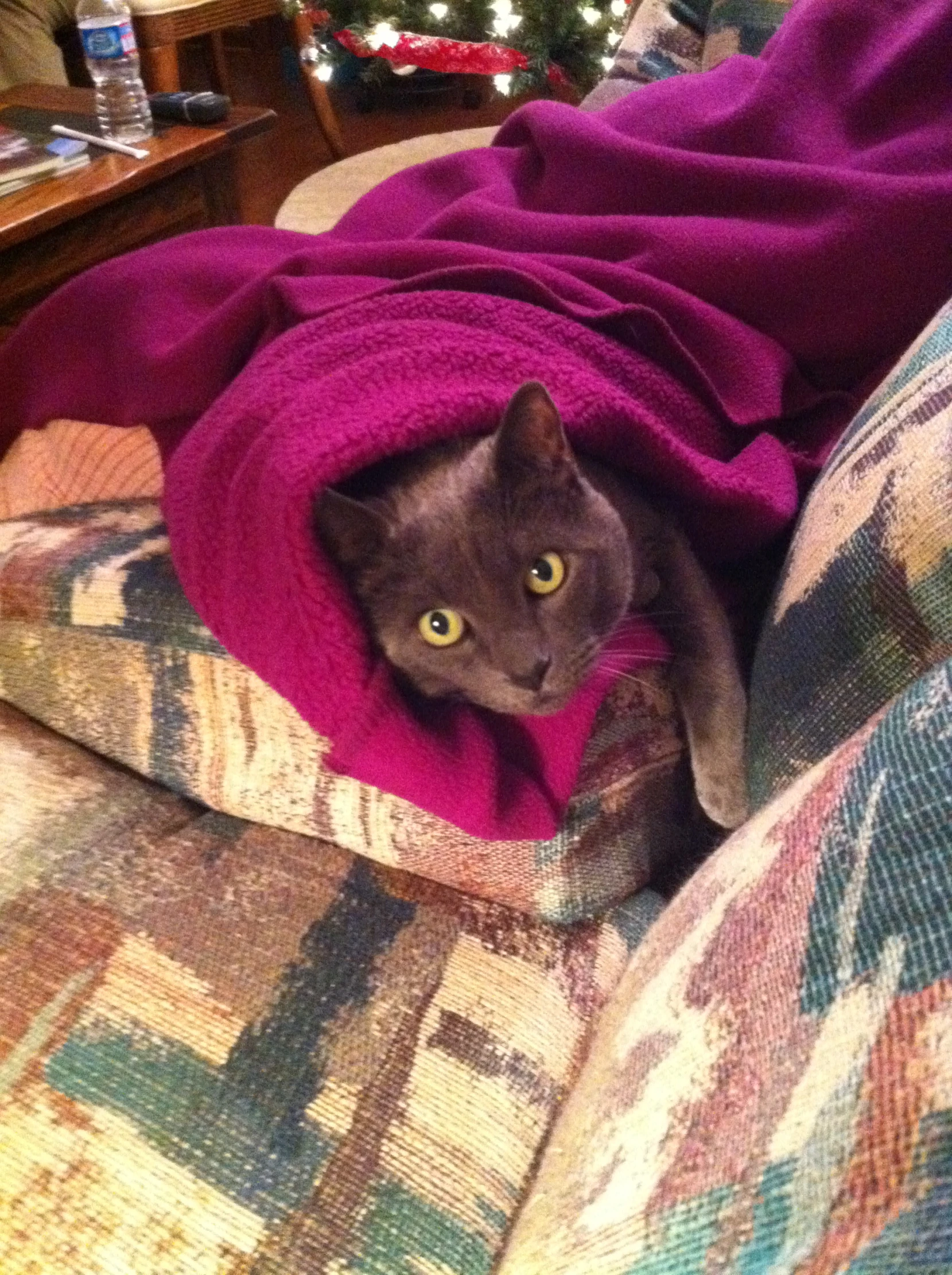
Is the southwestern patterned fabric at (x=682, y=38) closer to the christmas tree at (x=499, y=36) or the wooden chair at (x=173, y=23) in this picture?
the christmas tree at (x=499, y=36)

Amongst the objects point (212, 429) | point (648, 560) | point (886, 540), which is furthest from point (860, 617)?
point (212, 429)

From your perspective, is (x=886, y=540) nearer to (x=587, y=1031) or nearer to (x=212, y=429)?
(x=587, y=1031)

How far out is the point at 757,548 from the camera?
0.91m

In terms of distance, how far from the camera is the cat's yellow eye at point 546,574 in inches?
30.3

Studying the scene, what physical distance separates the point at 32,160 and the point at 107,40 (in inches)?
11.2

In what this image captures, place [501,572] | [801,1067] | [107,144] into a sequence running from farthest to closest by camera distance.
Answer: [107,144] → [501,572] → [801,1067]

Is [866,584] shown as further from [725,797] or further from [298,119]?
[298,119]

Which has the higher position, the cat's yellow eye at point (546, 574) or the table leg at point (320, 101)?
the table leg at point (320, 101)

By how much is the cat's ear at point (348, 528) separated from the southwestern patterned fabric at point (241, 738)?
17 cm

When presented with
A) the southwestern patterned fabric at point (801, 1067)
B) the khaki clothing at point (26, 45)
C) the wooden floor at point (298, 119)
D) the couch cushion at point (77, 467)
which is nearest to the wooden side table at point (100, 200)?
the couch cushion at point (77, 467)

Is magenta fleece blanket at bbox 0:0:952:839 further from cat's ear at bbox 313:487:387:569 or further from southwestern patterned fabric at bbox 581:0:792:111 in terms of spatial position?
southwestern patterned fabric at bbox 581:0:792:111

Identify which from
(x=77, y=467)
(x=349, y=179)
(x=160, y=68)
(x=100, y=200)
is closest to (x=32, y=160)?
(x=100, y=200)

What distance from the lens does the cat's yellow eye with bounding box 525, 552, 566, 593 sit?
77cm

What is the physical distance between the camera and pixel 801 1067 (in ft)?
1.44
